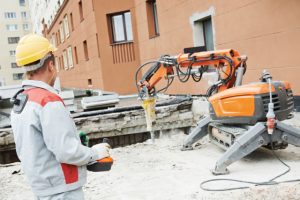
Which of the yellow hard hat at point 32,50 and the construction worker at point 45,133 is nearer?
the construction worker at point 45,133

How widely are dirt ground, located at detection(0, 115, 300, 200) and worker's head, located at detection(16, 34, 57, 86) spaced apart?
2.61 meters

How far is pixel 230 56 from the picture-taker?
19.4 feet

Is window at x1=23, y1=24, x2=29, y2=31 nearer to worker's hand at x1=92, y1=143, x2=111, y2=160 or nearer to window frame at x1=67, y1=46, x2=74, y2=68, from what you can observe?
window frame at x1=67, y1=46, x2=74, y2=68

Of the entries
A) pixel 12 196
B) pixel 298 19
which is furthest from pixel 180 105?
pixel 12 196

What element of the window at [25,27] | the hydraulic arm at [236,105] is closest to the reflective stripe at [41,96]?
the hydraulic arm at [236,105]

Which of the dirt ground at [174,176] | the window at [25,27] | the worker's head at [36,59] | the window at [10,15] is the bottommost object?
the dirt ground at [174,176]

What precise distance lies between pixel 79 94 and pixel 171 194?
37.6 feet

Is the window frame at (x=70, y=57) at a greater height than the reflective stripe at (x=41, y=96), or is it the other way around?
the window frame at (x=70, y=57)

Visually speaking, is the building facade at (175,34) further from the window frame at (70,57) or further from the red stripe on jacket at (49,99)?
the red stripe on jacket at (49,99)

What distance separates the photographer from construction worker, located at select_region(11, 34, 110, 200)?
2.23 metres

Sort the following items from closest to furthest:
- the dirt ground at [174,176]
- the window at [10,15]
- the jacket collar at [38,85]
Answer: the jacket collar at [38,85] < the dirt ground at [174,176] < the window at [10,15]

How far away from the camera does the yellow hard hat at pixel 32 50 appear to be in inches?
93.4

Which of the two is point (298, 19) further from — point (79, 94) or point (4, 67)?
point (4, 67)

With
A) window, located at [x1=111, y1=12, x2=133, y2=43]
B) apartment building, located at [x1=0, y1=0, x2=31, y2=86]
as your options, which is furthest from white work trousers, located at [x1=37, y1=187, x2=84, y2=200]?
apartment building, located at [x1=0, y1=0, x2=31, y2=86]
